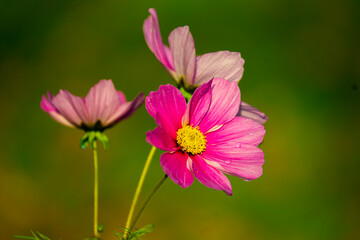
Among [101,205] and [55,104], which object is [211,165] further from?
[101,205]

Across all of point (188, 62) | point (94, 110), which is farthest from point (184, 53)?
point (94, 110)

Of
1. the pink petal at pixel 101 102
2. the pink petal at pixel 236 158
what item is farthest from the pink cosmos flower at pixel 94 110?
the pink petal at pixel 236 158

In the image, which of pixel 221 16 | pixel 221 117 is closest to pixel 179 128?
pixel 221 117

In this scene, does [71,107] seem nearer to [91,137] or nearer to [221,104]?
[91,137]

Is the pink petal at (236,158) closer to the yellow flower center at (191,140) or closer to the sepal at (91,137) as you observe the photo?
the yellow flower center at (191,140)

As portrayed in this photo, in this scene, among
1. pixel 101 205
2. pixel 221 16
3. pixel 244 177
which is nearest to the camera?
pixel 244 177

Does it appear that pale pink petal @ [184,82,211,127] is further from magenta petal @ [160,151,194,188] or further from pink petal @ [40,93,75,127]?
pink petal @ [40,93,75,127]
